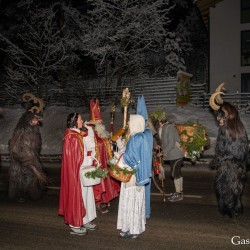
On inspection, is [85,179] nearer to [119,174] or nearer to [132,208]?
[119,174]

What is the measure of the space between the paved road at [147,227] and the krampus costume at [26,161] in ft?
0.91

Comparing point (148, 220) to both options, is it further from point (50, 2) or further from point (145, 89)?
point (50, 2)

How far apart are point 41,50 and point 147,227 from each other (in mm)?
21192

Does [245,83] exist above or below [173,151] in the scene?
above

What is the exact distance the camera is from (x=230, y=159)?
23.8ft

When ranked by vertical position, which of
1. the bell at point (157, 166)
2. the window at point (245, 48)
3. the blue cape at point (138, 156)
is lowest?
the bell at point (157, 166)

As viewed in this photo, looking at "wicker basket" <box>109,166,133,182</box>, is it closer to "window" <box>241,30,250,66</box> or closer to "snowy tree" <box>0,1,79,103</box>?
"snowy tree" <box>0,1,79,103</box>

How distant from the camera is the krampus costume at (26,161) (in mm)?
9078

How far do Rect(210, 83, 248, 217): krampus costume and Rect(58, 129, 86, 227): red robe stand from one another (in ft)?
8.53

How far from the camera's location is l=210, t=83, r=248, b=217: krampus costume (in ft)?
23.7

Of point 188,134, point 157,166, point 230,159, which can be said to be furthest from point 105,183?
point 230,159

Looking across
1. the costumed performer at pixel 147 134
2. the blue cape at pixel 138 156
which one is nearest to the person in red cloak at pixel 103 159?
the costumed performer at pixel 147 134

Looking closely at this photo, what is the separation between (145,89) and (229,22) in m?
6.99

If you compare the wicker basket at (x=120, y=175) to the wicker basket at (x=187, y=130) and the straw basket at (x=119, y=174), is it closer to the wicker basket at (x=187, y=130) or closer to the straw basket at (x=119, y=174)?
the straw basket at (x=119, y=174)
